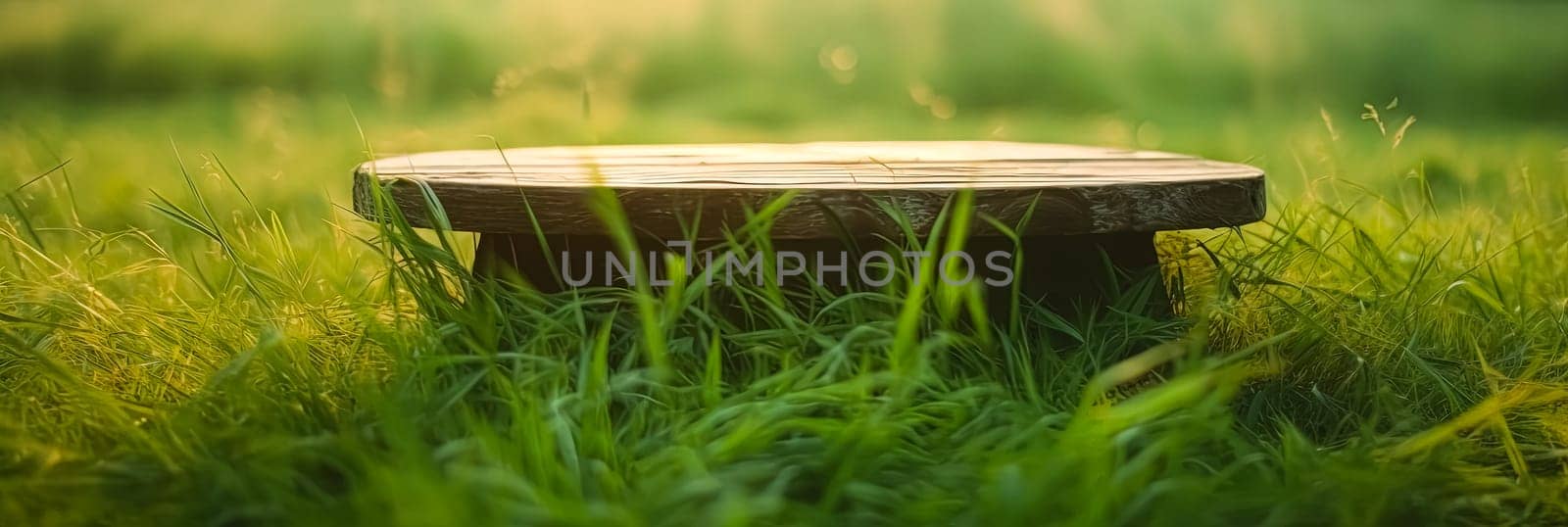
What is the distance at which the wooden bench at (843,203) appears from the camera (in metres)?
1.50

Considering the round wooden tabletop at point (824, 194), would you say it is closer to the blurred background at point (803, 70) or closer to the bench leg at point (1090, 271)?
the bench leg at point (1090, 271)

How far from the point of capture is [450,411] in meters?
1.39

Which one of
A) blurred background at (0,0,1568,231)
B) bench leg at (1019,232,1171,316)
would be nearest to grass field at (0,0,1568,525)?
bench leg at (1019,232,1171,316)

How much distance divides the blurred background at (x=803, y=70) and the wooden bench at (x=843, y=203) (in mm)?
2625

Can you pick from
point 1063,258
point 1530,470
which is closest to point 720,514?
point 1063,258

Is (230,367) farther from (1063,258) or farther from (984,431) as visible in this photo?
(1063,258)

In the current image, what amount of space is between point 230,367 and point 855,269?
745mm

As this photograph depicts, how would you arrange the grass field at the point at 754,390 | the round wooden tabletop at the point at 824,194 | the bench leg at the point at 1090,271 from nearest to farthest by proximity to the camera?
the grass field at the point at 754,390 < the round wooden tabletop at the point at 824,194 < the bench leg at the point at 1090,271

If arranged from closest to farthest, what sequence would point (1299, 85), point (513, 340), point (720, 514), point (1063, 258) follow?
point (720, 514), point (513, 340), point (1063, 258), point (1299, 85)

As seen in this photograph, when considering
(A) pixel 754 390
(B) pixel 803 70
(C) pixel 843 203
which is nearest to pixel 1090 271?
(C) pixel 843 203

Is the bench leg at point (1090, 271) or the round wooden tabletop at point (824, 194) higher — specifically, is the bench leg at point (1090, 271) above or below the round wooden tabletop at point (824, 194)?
below

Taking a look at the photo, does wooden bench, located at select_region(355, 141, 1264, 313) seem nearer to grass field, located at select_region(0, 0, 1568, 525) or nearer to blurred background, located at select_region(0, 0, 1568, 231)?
grass field, located at select_region(0, 0, 1568, 525)

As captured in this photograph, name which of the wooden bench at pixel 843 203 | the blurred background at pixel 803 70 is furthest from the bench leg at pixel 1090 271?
the blurred background at pixel 803 70

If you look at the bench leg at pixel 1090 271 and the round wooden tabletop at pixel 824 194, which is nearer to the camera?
the round wooden tabletop at pixel 824 194
